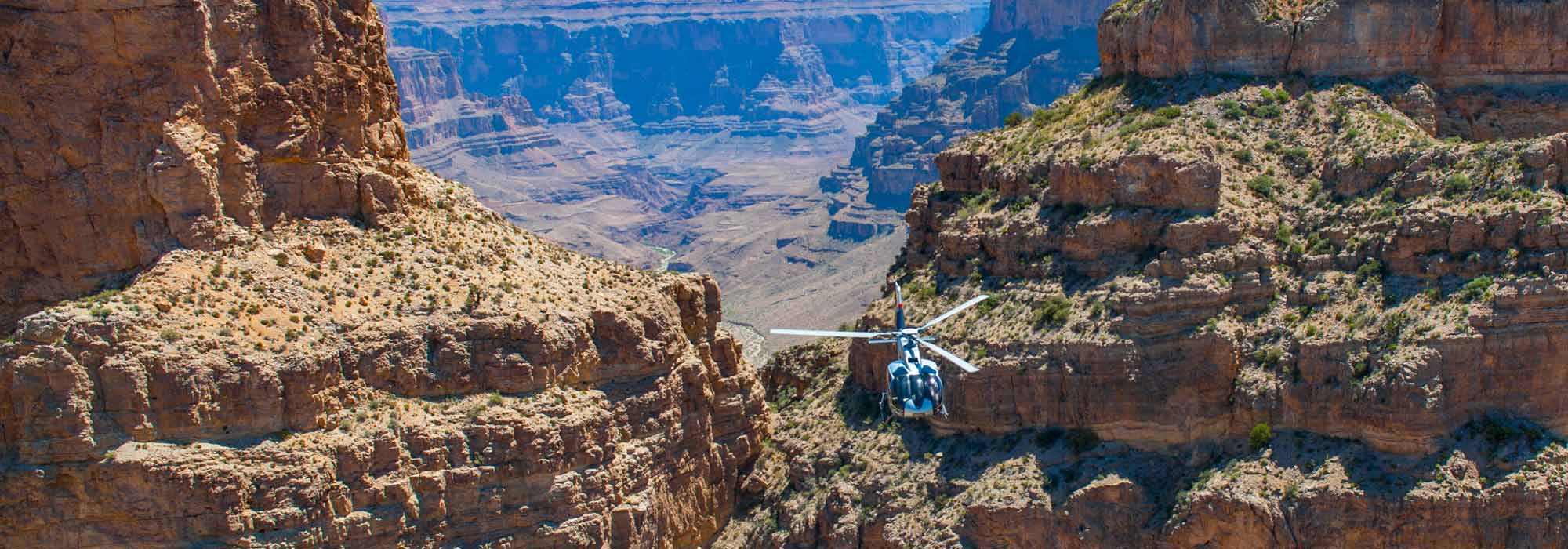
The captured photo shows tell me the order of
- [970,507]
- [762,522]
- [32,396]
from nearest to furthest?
[32,396] → [970,507] → [762,522]

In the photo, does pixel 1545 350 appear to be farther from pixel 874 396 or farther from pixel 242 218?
pixel 242 218

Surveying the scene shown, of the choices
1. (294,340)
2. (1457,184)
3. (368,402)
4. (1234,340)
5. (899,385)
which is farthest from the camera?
(1234,340)

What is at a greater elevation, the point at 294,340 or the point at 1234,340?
the point at 294,340

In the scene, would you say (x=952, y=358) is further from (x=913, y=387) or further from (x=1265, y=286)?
(x=1265, y=286)

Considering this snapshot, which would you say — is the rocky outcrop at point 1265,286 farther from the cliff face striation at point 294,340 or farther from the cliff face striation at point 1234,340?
the cliff face striation at point 294,340

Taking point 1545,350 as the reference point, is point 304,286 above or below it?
above

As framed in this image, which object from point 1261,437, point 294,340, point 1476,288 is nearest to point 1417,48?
point 1476,288

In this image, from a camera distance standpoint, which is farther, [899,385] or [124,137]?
[899,385]

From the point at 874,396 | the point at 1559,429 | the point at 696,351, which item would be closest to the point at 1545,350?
the point at 1559,429
